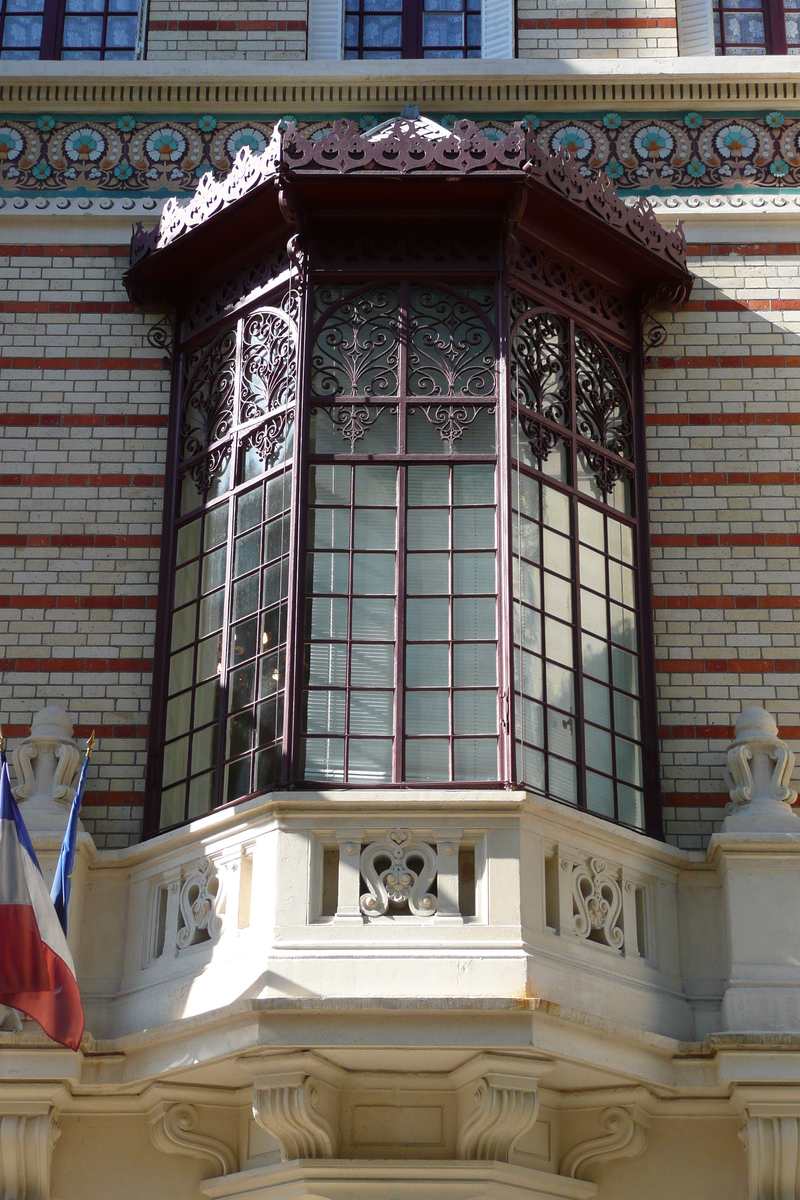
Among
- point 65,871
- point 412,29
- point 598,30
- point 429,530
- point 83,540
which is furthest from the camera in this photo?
point 412,29

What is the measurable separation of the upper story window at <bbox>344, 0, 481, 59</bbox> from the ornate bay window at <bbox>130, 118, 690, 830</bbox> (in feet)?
6.20

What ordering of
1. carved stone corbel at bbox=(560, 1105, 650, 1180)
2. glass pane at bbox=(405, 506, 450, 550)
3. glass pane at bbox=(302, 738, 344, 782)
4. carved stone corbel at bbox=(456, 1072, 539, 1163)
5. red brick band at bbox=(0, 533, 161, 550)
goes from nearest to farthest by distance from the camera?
carved stone corbel at bbox=(456, 1072, 539, 1163), carved stone corbel at bbox=(560, 1105, 650, 1180), glass pane at bbox=(302, 738, 344, 782), glass pane at bbox=(405, 506, 450, 550), red brick band at bbox=(0, 533, 161, 550)

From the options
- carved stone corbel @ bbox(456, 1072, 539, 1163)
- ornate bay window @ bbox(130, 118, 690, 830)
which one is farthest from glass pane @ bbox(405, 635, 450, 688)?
carved stone corbel @ bbox(456, 1072, 539, 1163)

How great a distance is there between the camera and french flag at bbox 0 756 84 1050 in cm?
974

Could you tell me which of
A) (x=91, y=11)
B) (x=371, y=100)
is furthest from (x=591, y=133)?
(x=91, y=11)

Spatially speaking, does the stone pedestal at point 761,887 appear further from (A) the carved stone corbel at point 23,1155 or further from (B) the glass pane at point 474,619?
(A) the carved stone corbel at point 23,1155

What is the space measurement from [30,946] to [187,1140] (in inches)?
61.2

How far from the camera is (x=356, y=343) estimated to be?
12.1 meters

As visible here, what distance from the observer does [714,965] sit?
1095cm

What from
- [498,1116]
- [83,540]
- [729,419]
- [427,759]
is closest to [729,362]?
[729,419]

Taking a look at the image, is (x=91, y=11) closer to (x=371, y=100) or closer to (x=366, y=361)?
(x=371, y=100)

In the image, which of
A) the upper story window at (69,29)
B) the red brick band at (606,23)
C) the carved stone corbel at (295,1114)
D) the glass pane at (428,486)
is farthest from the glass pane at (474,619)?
the upper story window at (69,29)

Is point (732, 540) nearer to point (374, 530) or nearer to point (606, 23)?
point (374, 530)

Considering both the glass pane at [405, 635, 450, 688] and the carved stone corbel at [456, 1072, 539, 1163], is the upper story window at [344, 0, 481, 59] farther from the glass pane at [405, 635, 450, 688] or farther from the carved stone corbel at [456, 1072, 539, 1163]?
the carved stone corbel at [456, 1072, 539, 1163]
